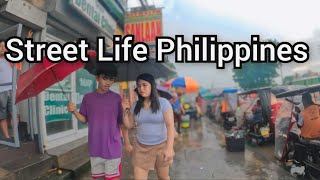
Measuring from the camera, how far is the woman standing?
4.13 metres

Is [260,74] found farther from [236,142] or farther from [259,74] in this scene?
[236,142]

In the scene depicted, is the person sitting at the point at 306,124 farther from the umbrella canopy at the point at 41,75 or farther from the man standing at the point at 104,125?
the umbrella canopy at the point at 41,75

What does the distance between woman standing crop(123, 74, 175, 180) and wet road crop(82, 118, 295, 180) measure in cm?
259

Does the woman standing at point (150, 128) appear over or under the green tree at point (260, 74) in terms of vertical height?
under

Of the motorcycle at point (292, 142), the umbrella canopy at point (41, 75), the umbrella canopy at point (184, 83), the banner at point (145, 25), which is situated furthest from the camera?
the umbrella canopy at point (184, 83)

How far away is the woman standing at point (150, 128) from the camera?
4.13 meters

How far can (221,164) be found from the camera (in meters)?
7.88

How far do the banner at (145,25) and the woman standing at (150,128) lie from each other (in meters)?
8.17

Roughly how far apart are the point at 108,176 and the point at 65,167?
261 cm

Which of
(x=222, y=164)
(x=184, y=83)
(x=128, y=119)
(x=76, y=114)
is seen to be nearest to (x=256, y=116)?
(x=222, y=164)

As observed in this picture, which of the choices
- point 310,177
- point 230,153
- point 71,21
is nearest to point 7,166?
point 71,21

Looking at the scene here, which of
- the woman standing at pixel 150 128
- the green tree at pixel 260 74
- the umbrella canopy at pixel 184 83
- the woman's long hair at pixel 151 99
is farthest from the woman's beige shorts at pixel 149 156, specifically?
the green tree at pixel 260 74

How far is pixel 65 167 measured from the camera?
639 cm

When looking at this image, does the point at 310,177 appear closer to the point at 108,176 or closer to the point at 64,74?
the point at 108,176
